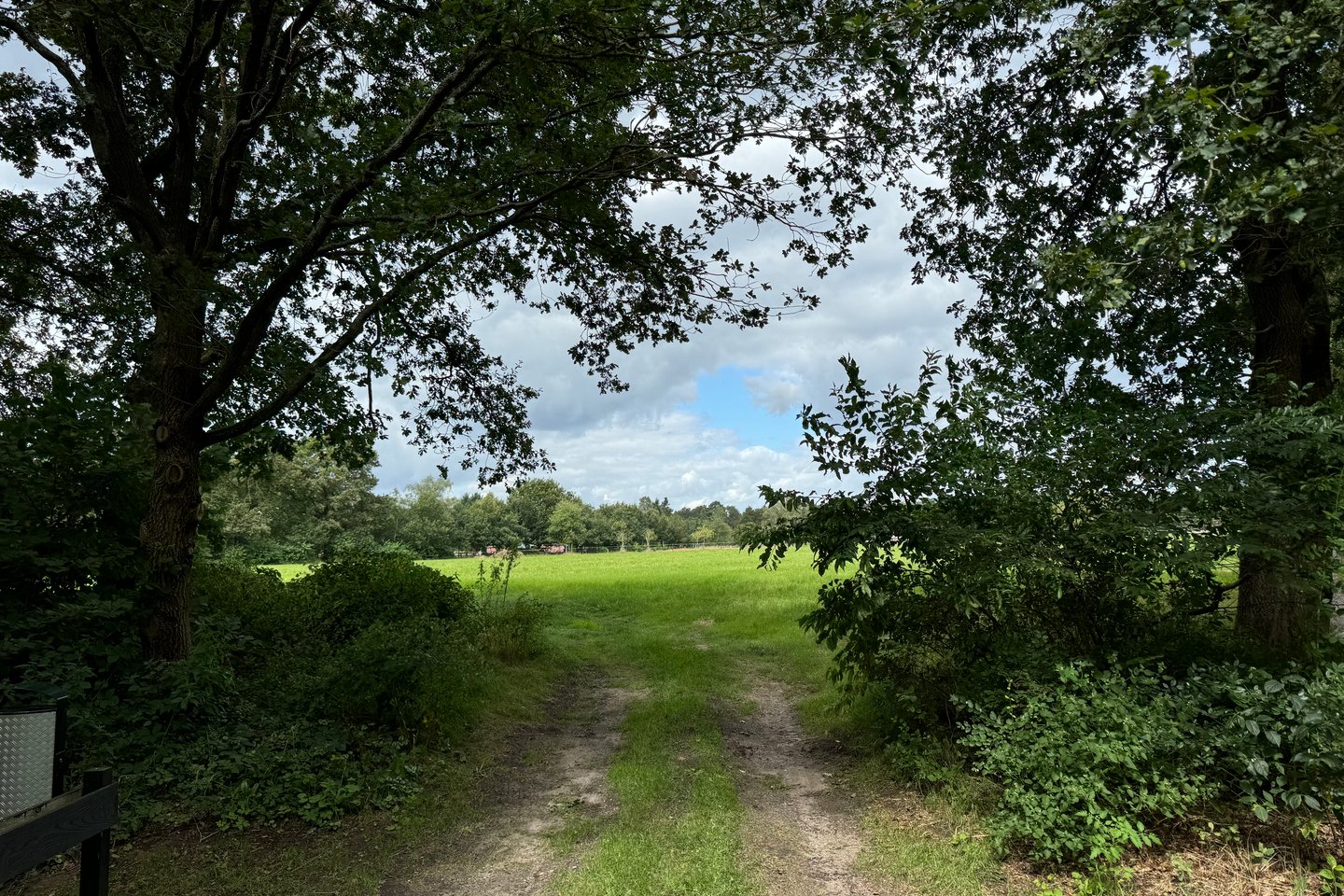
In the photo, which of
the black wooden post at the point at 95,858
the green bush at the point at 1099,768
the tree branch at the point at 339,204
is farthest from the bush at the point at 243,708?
the green bush at the point at 1099,768

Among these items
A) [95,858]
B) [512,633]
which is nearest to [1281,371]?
[95,858]

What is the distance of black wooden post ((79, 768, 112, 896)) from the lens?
10.9ft

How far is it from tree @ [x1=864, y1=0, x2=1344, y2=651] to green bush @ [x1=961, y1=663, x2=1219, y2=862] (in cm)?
156

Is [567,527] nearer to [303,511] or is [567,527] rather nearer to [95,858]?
[303,511]

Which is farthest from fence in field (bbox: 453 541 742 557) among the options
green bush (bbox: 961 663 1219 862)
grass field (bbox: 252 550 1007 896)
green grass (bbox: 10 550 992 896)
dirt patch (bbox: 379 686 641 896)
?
green bush (bbox: 961 663 1219 862)

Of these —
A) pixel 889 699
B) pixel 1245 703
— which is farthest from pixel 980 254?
pixel 1245 703

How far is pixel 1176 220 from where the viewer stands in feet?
16.0

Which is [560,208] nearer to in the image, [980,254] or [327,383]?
[327,383]

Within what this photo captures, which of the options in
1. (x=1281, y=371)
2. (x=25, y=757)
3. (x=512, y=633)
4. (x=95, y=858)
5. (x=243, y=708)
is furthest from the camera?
(x=512, y=633)

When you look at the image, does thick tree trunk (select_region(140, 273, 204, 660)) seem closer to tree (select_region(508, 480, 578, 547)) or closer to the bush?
the bush

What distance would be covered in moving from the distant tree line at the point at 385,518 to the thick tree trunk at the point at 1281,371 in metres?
4.49

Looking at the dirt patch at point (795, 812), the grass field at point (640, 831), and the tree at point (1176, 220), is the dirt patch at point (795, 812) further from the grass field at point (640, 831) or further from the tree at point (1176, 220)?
the tree at point (1176, 220)

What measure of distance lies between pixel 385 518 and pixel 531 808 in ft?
202

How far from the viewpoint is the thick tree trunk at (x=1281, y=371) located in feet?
18.4
